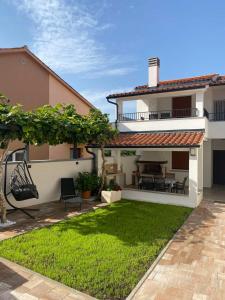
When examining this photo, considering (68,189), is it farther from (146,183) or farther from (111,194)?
(146,183)

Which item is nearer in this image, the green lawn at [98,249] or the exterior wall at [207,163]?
the green lawn at [98,249]

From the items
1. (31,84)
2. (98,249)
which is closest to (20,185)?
(98,249)

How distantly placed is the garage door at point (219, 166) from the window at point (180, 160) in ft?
8.74

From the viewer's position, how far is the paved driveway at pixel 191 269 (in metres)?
4.79

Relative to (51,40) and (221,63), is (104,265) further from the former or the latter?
(221,63)

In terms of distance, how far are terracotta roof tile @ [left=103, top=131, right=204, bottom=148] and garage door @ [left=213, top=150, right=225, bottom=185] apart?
19.0 ft

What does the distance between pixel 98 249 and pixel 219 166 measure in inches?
584

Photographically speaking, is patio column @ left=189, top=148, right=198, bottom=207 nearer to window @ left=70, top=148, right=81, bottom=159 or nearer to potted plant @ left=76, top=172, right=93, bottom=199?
potted plant @ left=76, top=172, right=93, bottom=199

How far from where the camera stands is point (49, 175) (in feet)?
41.5

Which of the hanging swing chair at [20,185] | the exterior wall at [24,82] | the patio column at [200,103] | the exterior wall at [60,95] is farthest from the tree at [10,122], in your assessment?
the exterior wall at [60,95]

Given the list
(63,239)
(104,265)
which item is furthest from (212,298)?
(63,239)

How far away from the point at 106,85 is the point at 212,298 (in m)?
18.8

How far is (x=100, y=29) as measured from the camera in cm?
1508

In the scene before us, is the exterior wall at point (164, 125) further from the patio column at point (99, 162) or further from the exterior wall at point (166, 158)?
the exterior wall at point (166, 158)
